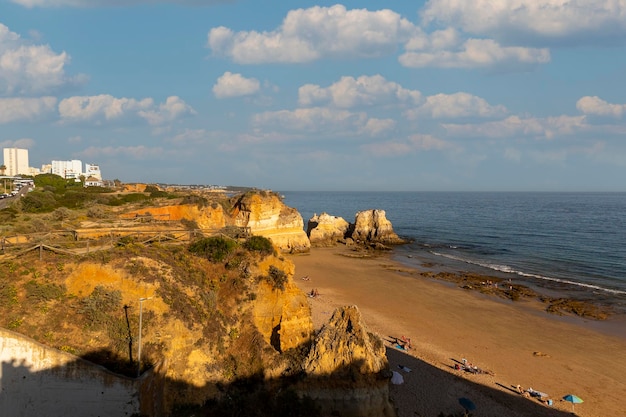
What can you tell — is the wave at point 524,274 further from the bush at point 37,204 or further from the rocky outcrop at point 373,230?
the bush at point 37,204

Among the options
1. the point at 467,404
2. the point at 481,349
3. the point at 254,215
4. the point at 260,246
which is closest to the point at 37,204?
the point at 254,215

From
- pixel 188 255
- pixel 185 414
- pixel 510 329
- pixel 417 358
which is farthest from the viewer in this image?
pixel 510 329

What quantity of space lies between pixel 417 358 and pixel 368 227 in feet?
160

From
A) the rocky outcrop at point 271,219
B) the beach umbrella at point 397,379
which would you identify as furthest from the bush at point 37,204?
the beach umbrella at point 397,379

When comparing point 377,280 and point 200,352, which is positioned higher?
point 200,352

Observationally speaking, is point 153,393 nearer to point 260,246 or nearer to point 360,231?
point 260,246

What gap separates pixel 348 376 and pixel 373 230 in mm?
59966

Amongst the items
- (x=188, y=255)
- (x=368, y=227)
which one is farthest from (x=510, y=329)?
(x=368, y=227)

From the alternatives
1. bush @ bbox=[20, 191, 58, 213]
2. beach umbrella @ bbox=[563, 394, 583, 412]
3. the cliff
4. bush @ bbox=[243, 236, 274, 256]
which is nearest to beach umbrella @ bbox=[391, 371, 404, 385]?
beach umbrella @ bbox=[563, 394, 583, 412]

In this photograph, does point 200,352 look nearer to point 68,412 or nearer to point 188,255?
point 68,412

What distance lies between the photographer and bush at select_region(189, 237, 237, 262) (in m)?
19.4

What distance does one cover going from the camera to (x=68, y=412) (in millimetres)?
12531

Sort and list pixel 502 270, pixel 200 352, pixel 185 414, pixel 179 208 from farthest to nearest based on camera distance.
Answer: pixel 502 270 < pixel 179 208 < pixel 200 352 < pixel 185 414

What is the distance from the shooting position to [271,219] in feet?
197
